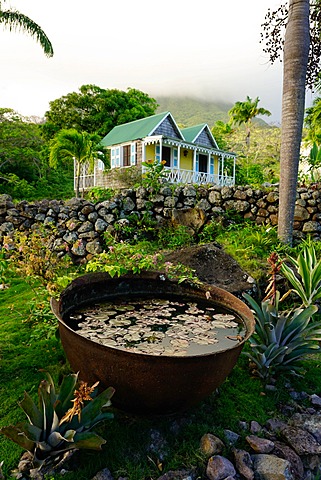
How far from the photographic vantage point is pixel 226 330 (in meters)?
2.83

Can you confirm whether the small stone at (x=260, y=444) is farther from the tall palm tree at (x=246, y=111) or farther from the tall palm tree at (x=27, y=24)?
the tall palm tree at (x=246, y=111)

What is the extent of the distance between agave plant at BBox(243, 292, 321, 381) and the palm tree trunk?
10.4 feet

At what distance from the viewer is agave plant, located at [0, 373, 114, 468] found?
184 cm

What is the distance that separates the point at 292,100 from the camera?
5770mm

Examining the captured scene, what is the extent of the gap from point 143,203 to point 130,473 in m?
5.44

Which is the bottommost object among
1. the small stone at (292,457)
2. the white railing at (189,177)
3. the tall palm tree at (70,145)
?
the small stone at (292,457)

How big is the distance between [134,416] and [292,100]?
5667 mm

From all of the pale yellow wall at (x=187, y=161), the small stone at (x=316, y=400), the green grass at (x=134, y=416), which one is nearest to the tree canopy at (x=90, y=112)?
the pale yellow wall at (x=187, y=161)

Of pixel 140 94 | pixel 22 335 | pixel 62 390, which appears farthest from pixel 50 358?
pixel 140 94

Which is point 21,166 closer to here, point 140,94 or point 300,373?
point 140,94

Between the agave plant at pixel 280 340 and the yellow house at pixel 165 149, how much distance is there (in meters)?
12.3

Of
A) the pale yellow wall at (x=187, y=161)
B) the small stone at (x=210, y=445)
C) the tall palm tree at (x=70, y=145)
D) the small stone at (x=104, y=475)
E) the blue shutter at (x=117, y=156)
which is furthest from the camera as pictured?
the pale yellow wall at (x=187, y=161)

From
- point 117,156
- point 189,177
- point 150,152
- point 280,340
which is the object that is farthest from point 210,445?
point 117,156

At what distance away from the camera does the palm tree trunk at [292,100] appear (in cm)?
559
